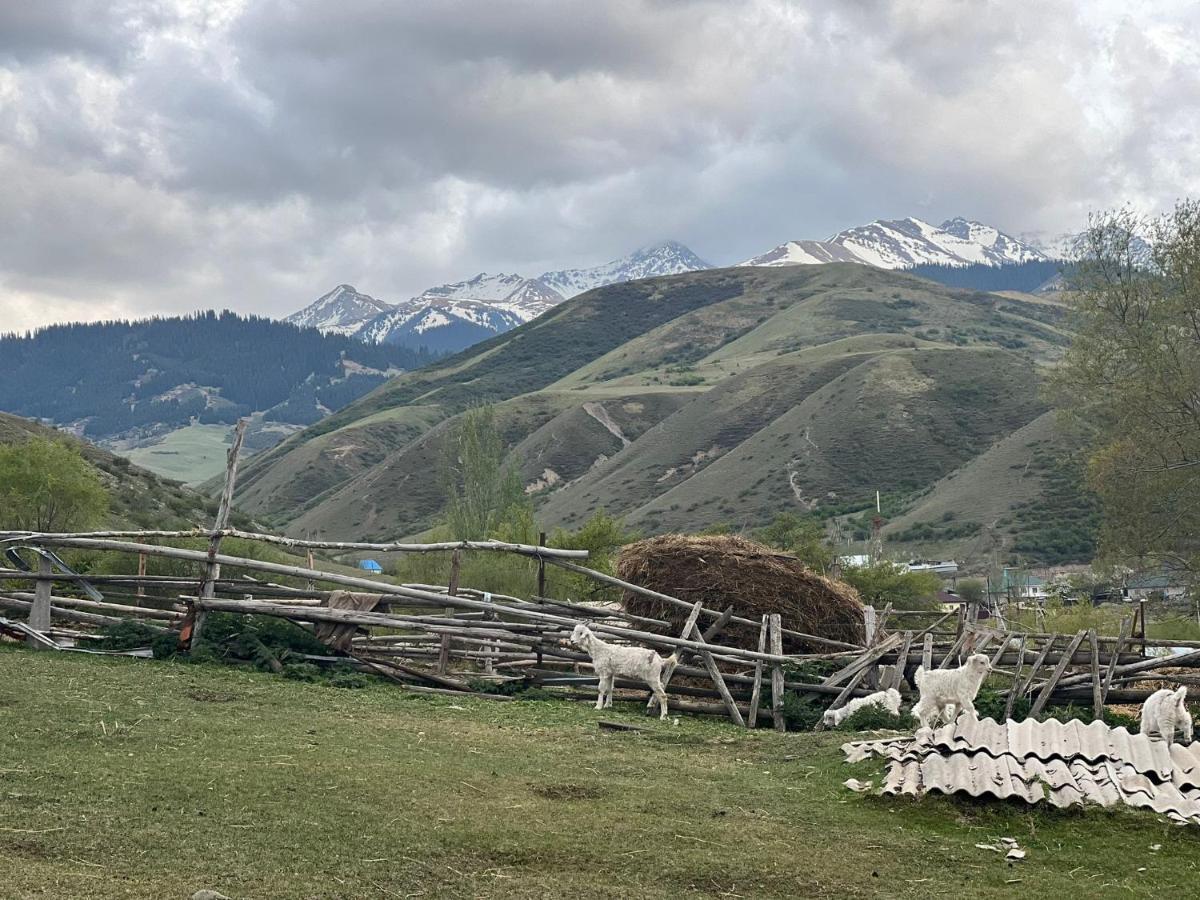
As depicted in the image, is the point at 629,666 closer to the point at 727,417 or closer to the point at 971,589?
the point at 971,589

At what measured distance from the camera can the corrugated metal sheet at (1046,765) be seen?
8133mm

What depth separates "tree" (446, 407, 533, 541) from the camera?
49.6 m

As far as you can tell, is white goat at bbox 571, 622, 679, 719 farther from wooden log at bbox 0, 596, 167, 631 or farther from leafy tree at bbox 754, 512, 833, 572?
leafy tree at bbox 754, 512, 833, 572

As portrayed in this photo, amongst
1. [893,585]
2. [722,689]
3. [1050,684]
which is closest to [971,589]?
[893,585]

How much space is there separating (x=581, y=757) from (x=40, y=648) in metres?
7.14

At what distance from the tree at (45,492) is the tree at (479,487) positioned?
666 inches

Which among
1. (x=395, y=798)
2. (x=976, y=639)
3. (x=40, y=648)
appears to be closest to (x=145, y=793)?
(x=395, y=798)

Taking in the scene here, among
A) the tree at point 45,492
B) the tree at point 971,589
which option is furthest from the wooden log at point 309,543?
the tree at point 971,589

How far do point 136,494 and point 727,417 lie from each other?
63.2m

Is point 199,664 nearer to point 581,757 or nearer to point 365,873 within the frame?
point 581,757

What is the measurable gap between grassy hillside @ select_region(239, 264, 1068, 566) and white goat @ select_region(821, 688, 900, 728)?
50.4m

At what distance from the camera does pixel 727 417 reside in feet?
339

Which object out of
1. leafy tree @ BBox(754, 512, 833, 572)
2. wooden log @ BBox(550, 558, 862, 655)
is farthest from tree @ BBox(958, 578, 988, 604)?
wooden log @ BBox(550, 558, 862, 655)

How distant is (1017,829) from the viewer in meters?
7.78
